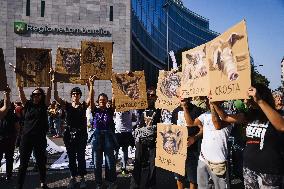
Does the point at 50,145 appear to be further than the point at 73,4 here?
No

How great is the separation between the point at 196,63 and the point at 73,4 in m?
28.6

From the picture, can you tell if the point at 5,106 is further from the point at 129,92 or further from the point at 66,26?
the point at 66,26

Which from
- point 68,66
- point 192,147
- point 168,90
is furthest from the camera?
point 68,66

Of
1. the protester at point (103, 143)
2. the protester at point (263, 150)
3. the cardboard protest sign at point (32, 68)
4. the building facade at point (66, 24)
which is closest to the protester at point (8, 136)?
the cardboard protest sign at point (32, 68)

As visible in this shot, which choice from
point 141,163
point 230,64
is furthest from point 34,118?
point 230,64

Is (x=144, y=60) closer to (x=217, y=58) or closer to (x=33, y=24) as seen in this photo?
(x=33, y=24)

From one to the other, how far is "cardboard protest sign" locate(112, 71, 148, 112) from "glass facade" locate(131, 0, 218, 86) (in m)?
25.7

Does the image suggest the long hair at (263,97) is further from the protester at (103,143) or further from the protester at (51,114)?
the protester at (51,114)

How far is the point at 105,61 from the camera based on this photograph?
7.01m

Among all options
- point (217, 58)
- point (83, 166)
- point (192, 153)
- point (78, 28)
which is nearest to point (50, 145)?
point (83, 166)

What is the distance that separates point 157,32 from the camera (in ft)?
239

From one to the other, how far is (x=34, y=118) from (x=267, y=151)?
440cm

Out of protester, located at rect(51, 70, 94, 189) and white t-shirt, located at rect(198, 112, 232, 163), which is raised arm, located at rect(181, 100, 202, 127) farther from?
protester, located at rect(51, 70, 94, 189)

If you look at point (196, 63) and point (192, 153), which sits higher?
point (196, 63)
